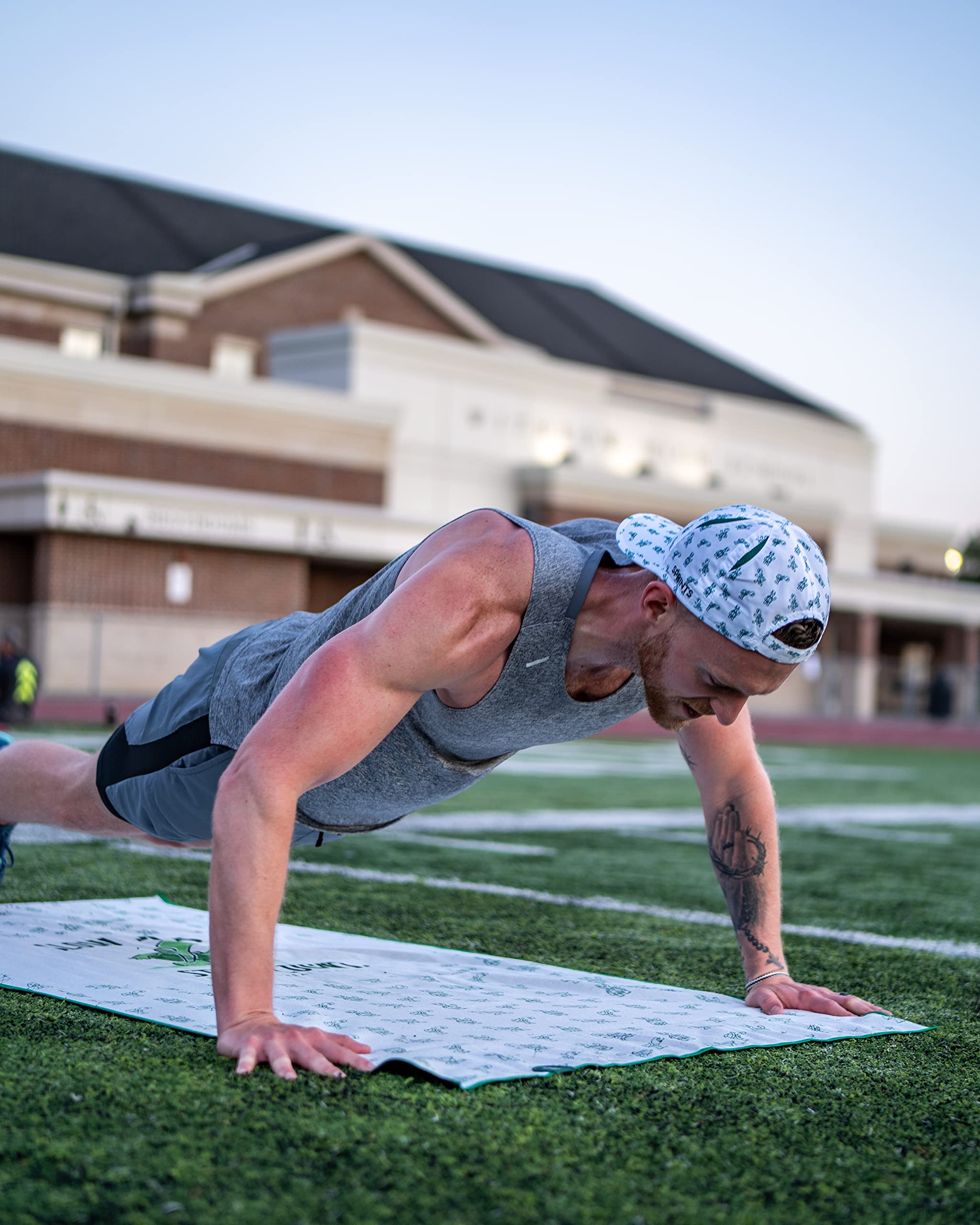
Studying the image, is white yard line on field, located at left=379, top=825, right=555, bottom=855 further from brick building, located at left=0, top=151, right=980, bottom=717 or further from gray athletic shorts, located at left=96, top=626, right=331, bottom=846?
brick building, located at left=0, top=151, right=980, bottom=717

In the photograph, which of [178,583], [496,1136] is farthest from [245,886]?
[178,583]

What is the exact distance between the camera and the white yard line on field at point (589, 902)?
4871 mm

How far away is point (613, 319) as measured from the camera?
168 ft

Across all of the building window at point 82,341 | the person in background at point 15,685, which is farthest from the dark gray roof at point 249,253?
the person in background at point 15,685

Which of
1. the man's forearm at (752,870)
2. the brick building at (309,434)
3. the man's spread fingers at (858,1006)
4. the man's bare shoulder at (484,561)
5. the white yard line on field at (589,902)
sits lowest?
the white yard line on field at (589,902)

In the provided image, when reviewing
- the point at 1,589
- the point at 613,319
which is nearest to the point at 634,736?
the point at 1,589

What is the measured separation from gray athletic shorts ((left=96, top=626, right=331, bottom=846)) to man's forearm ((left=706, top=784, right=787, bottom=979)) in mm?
993

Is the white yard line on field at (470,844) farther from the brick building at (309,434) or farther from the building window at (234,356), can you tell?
the building window at (234,356)

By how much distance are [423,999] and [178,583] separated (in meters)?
26.0

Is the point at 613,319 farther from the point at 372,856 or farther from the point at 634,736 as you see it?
the point at 372,856

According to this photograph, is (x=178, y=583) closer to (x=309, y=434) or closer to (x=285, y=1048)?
(x=309, y=434)

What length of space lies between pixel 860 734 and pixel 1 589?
17.9 meters

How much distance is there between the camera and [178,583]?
28562 millimetres

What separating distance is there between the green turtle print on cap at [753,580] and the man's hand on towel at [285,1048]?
3.38 ft
